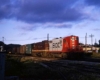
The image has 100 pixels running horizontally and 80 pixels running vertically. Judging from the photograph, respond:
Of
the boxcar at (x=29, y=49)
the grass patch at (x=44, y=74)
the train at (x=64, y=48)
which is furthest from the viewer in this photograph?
the boxcar at (x=29, y=49)

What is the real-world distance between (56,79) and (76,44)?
26.4m

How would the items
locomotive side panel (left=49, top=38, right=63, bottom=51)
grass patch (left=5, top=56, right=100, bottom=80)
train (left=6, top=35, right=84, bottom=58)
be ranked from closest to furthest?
grass patch (left=5, top=56, right=100, bottom=80), train (left=6, top=35, right=84, bottom=58), locomotive side panel (left=49, top=38, right=63, bottom=51)

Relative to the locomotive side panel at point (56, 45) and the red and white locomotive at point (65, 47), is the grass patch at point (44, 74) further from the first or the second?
the locomotive side panel at point (56, 45)

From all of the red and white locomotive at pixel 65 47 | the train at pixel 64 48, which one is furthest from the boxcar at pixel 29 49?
the red and white locomotive at pixel 65 47

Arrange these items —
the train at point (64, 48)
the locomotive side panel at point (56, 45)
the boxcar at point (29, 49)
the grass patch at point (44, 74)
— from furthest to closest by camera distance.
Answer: the boxcar at point (29, 49), the locomotive side panel at point (56, 45), the train at point (64, 48), the grass patch at point (44, 74)

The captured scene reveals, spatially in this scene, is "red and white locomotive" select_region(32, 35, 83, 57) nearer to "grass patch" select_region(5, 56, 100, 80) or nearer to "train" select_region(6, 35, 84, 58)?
"train" select_region(6, 35, 84, 58)

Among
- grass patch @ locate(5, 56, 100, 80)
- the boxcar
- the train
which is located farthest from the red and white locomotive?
grass patch @ locate(5, 56, 100, 80)

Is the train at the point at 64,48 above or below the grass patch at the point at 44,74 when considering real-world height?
above

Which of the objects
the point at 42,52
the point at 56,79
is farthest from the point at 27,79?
the point at 42,52

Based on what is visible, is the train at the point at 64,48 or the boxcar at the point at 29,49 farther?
the boxcar at the point at 29,49

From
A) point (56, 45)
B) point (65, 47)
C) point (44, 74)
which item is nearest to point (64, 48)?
point (65, 47)

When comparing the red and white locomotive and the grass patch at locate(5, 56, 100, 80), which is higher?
the red and white locomotive

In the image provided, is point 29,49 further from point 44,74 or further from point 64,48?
point 44,74

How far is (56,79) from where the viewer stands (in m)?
12.1
